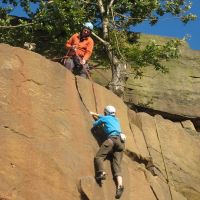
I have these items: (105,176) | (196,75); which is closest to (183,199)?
(105,176)

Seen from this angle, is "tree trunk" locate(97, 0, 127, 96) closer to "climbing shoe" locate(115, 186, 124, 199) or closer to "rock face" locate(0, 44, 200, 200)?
"rock face" locate(0, 44, 200, 200)

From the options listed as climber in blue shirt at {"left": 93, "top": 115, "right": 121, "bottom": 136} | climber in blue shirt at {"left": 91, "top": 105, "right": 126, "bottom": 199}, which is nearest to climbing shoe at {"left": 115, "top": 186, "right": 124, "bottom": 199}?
climber in blue shirt at {"left": 91, "top": 105, "right": 126, "bottom": 199}

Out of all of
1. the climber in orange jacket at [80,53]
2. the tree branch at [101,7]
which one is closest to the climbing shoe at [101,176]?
the climber in orange jacket at [80,53]

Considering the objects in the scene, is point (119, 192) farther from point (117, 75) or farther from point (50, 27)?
point (50, 27)

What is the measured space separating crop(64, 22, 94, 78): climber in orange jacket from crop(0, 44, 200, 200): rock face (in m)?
0.94

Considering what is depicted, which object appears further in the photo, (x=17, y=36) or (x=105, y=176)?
(x=17, y=36)

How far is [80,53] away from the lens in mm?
17703

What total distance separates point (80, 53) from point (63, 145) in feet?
14.7

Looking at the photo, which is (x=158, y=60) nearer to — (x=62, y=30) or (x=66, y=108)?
(x=62, y=30)

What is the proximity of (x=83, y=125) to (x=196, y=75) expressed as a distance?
10.0 m

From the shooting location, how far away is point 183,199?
671 inches

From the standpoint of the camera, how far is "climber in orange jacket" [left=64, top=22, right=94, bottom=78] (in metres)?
17.4

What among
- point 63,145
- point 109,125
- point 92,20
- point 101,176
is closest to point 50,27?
point 92,20

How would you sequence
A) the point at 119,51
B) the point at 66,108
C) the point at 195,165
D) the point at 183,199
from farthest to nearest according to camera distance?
the point at 119,51 → the point at 195,165 → the point at 183,199 → the point at 66,108
